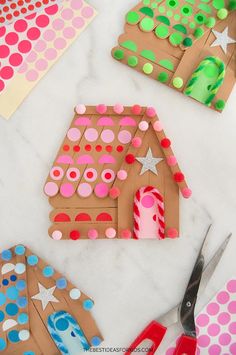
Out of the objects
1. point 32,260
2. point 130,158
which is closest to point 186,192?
point 130,158

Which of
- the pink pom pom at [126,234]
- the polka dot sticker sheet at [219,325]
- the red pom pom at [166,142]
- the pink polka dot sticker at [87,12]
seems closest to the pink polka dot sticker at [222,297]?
the polka dot sticker sheet at [219,325]

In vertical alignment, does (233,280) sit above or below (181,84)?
below

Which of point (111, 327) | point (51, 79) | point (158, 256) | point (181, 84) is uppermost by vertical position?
point (181, 84)

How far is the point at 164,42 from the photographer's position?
3.25ft

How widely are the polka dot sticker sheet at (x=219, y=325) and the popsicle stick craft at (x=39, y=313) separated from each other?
21 cm

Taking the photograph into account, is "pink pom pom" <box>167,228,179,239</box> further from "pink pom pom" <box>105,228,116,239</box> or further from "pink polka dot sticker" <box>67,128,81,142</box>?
"pink polka dot sticker" <box>67,128,81,142</box>

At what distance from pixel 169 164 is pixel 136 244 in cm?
18

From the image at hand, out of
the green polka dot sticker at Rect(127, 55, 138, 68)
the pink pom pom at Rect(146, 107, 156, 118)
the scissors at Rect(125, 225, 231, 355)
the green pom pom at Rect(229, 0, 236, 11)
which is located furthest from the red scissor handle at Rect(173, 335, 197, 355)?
Result: the green pom pom at Rect(229, 0, 236, 11)

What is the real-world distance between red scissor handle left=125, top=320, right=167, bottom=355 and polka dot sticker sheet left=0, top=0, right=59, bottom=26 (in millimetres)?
701

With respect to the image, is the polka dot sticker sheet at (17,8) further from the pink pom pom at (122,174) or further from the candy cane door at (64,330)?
the candy cane door at (64,330)

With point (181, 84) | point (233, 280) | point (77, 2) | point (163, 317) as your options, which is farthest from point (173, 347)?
point (77, 2)

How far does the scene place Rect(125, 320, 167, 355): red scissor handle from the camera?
0.98 m

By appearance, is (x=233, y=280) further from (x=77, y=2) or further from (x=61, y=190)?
(x=77, y=2)

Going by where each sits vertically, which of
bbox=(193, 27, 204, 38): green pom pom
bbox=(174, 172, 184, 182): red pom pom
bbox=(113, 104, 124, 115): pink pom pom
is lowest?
bbox=(174, 172, 184, 182): red pom pom
